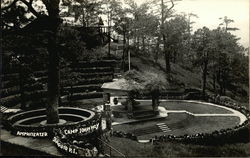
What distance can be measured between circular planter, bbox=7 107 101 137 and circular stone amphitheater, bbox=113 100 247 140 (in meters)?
3.66

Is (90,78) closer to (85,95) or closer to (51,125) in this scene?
(85,95)

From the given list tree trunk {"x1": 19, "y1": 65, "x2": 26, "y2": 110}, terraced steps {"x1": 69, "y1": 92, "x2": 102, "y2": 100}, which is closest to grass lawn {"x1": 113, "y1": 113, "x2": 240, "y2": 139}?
tree trunk {"x1": 19, "y1": 65, "x2": 26, "y2": 110}

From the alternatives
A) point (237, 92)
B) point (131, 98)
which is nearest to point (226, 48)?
point (237, 92)

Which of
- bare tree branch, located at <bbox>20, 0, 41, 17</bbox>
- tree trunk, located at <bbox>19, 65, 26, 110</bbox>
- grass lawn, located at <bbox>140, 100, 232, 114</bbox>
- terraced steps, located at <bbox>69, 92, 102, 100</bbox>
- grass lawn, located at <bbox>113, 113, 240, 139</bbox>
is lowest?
grass lawn, located at <bbox>113, 113, 240, 139</bbox>

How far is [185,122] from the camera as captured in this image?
33.0 metres

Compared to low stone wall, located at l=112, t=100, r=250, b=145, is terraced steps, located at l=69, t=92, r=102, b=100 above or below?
above

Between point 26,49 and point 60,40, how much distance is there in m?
2.73

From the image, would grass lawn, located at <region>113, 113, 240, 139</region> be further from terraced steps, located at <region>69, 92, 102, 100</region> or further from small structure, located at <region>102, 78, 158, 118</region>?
terraced steps, located at <region>69, 92, 102, 100</region>

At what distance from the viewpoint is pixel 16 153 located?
20.8 meters

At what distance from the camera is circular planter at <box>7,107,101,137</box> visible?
2362 centimetres

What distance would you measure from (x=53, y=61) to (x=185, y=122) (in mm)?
14023

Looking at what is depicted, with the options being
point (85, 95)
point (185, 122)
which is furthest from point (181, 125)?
point (85, 95)

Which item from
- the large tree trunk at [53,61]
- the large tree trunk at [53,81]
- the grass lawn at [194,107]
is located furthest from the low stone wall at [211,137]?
the grass lawn at [194,107]

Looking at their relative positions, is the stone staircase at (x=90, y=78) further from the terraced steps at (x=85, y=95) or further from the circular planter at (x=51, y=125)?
the circular planter at (x=51, y=125)
